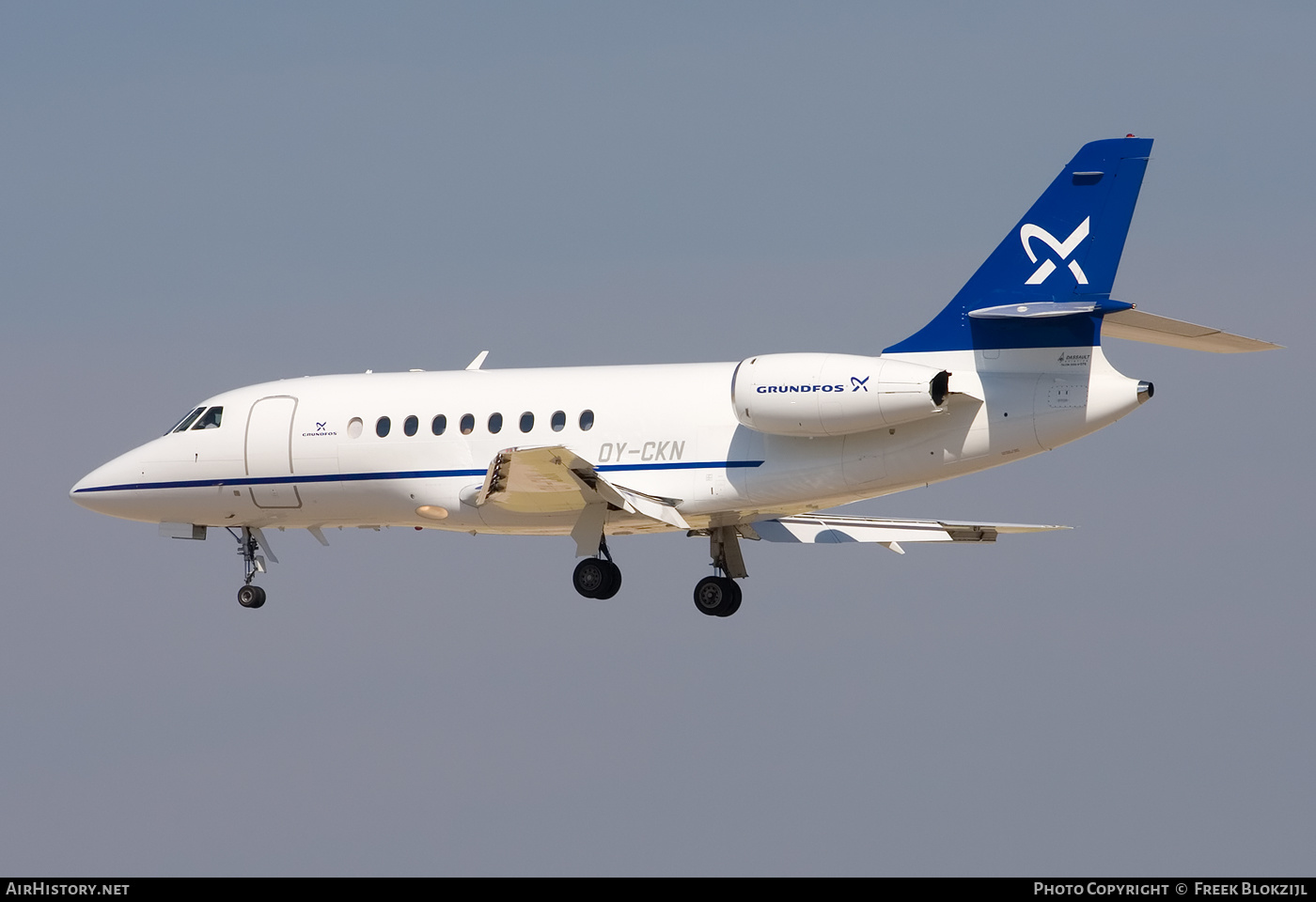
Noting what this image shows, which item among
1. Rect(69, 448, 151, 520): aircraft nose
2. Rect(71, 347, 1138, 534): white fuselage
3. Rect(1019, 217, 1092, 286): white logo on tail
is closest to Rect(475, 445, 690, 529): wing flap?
Rect(71, 347, 1138, 534): white fuselage

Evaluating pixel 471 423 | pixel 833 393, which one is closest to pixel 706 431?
pixel 833 393

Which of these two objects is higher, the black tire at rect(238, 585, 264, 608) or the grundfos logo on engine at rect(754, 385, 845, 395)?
the grundfos logo on engine at rect(754, 385, 845, 395)

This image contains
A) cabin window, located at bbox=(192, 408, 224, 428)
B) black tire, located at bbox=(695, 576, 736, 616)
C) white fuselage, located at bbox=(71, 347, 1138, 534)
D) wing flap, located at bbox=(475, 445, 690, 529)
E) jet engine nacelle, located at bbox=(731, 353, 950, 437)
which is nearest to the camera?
jet engine nacelle, located at bbox=(731, 353, 950, 437)

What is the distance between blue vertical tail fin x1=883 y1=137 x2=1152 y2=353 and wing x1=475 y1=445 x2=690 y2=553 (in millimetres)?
4956

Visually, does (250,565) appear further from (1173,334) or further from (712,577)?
(1173,334)

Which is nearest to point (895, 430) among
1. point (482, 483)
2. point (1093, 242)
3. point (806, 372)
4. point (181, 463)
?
point (806, 372)

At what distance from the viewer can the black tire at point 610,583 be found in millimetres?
26750

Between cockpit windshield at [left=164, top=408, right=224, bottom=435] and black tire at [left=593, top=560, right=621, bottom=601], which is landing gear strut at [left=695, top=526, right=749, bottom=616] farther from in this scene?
cockpit windshield at [left=164, top=408, right=224, bottom=435]

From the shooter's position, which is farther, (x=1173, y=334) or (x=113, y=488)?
(x=113, y=488)

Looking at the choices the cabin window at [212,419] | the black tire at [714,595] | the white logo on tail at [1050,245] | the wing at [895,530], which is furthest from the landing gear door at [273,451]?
the white logo on tail at [1050,245]

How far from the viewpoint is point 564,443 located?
26.5 metres

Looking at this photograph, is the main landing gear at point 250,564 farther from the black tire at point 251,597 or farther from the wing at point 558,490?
the wing at point 558,490

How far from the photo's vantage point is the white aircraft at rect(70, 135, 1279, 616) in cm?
2370

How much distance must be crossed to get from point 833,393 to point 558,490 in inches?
162
